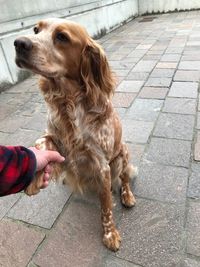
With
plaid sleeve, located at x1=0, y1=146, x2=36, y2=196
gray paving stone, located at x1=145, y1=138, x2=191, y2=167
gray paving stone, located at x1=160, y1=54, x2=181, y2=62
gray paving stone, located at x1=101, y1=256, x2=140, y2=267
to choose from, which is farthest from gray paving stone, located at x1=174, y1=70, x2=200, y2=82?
plaid sleeve, located at x1=0, y1=146, x2=36, y2=196

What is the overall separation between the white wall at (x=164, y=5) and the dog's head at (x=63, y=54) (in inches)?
481

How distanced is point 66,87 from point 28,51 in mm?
377

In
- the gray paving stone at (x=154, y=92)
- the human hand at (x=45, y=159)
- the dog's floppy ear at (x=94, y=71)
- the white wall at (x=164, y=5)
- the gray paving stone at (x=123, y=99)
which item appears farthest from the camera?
the white wall at (x=164, y=5)

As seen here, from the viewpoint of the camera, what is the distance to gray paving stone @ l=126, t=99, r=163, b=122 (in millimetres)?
4013

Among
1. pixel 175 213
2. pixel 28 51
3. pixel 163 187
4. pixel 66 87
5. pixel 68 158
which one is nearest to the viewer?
pixel 28 51

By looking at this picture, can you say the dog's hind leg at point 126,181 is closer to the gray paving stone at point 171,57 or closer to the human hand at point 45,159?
the human hand at point 45,159

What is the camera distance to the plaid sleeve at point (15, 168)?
1.35m

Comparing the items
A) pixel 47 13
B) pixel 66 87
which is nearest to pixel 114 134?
pixel 66 87

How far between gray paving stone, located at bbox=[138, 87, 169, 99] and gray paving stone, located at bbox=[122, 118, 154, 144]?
0.86 meters

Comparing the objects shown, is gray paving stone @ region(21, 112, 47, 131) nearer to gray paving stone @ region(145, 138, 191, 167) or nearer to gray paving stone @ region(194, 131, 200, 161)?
gray paving stone @ region(145, 138, 191, 167)

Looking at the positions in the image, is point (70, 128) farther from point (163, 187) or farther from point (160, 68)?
point (160, 68)

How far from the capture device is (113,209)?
Answer: 2.59 metres

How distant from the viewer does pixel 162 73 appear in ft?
18.1

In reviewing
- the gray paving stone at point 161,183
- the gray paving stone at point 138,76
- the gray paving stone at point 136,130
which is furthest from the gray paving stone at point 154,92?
the gray paving stone at point 161,183
